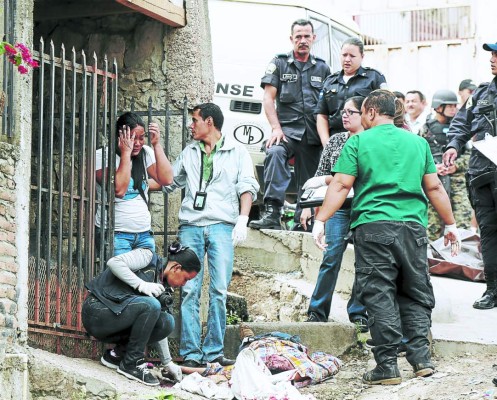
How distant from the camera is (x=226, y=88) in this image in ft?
38.8

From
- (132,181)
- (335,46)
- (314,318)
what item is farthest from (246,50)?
(132,181)

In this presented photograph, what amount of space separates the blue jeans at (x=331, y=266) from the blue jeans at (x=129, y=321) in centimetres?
165

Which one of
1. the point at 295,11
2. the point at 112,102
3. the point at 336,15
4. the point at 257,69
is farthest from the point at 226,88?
the point at 112,102

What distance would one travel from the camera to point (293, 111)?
9.98 meters

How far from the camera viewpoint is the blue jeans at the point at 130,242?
7.54 m

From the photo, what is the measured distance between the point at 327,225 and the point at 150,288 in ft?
6.00

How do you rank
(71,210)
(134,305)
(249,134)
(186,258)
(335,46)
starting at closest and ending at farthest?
(134,305)
(186,258)
(71,210)
(249,134)
(335,46)

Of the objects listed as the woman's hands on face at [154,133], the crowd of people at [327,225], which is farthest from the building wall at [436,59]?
the woman's hands on face at [154,133]

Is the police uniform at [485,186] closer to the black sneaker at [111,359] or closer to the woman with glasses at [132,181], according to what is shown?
the woman with glasses at [132,181]

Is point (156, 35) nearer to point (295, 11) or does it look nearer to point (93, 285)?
point (93, 285)

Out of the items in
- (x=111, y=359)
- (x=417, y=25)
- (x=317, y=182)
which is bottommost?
(x=111, y=359)

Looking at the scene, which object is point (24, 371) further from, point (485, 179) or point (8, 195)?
Result: point (485, 179)

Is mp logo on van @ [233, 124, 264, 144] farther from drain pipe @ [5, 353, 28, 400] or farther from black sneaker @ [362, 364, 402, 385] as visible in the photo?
drain pipe @ [5, 353, 28, 400]

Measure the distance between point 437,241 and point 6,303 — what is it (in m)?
6.09
